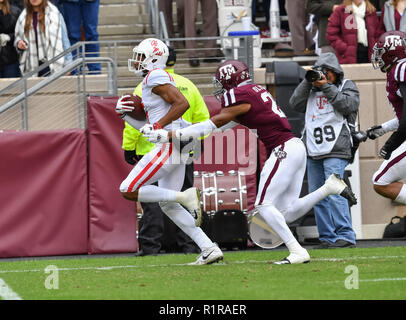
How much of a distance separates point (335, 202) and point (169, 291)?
152 inches

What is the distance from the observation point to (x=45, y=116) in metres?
11.4

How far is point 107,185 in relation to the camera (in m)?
10.6

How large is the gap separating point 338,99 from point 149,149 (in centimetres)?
198

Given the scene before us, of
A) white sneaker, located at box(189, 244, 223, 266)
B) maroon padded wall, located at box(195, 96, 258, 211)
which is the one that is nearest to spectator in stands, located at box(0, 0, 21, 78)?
maroon padded wall, located at box(195, 96, 258, 211)

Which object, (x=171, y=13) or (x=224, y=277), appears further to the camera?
(x=171, y=13)

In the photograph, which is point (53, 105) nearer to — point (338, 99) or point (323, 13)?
point (338, 99)

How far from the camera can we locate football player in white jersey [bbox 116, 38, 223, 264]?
8195mm

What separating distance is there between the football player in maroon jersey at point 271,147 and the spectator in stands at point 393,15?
4.36 metres

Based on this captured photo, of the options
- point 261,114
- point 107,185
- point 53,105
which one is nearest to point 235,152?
point 107,185

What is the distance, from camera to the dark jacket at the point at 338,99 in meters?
9.89

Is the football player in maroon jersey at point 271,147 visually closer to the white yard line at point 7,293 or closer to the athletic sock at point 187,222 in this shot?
the athletic sock at point 187,222

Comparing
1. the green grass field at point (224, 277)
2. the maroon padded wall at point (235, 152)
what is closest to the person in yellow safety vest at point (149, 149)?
the green grass field at point (224, 277)

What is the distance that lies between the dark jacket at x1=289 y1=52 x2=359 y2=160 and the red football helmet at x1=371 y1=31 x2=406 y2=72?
56.4 inches
